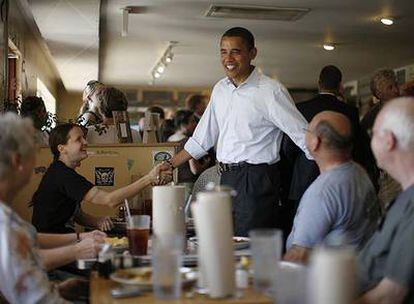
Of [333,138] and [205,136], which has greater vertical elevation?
[205,136]

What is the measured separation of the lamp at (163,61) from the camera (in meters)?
8.50

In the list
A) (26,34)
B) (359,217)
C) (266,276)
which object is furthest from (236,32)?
(26,34)

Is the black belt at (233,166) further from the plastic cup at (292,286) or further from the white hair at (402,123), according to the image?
the plastic cup at (292,286)

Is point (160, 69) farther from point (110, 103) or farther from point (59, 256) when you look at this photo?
point (59, 256)

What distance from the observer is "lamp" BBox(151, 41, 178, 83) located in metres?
8.50

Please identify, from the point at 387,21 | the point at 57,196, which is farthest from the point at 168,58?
the point at 57,196

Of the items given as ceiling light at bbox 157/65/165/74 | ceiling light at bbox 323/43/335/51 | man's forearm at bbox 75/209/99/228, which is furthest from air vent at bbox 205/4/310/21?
ceiling light at bbox 157/65/165/74

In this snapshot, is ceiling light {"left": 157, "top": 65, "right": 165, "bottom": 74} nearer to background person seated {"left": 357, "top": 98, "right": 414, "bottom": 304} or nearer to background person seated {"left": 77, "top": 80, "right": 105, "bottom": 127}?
background person seated {"left": 77, "top": 80, "right": 105, "bottom": 127}

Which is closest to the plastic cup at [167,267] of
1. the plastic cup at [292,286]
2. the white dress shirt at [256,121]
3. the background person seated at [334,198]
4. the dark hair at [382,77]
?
the plastic cup at [292,286]

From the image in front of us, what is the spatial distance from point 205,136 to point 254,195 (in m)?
0.49

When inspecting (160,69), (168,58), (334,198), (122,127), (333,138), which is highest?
(160,69)

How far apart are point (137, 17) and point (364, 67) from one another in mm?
4644

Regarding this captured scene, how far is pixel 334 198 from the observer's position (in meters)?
2.30

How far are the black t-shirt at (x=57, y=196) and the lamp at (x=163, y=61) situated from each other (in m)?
5.11
